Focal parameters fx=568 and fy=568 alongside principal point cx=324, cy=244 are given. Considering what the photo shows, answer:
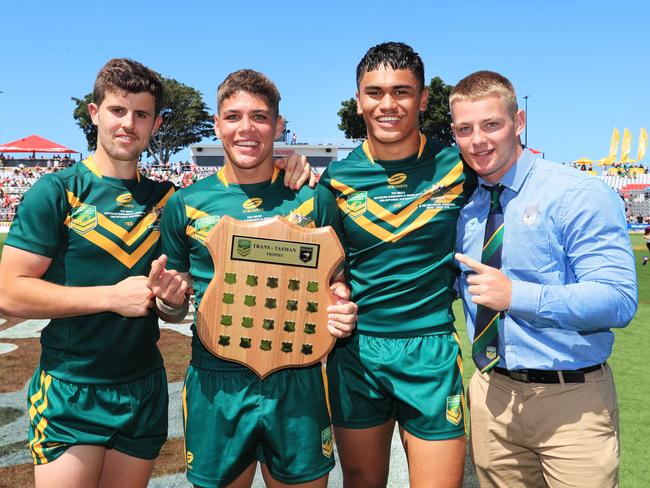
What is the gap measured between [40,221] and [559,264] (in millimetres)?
2298

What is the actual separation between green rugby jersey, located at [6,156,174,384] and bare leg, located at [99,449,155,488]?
0.36 meters

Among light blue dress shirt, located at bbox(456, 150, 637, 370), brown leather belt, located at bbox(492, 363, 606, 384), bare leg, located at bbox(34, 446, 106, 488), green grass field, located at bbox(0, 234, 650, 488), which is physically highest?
light blue dress shirt, located at bbox(456, 150, 637, 370)

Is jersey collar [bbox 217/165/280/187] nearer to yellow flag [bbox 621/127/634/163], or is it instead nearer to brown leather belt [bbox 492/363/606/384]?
brown leather belt [bbox 492/363/606/384]

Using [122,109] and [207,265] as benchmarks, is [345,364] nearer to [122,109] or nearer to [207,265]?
[207,265]

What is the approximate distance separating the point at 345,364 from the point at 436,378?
484 millimetres

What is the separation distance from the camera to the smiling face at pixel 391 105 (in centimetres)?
293

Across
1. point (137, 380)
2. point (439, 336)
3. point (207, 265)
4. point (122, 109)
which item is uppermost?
point (122, 109)

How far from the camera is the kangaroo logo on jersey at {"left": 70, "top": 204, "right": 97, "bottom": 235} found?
258 cm

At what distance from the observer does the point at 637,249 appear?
76.4 ft

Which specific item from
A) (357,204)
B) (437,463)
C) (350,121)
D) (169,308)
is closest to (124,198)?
(169,308)

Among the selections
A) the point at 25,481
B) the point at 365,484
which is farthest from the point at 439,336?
A: the point at 25,481

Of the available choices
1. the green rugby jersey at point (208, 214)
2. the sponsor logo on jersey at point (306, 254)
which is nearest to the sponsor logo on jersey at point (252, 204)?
the green rugby jersey at point (208, 214)

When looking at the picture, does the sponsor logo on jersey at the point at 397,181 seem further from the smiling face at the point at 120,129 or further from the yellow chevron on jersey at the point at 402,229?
the smiling face at the point at 120,129

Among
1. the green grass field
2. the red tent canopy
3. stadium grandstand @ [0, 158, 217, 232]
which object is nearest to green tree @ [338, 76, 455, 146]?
stadium grandstand @ [0, 158, 217, 232]
